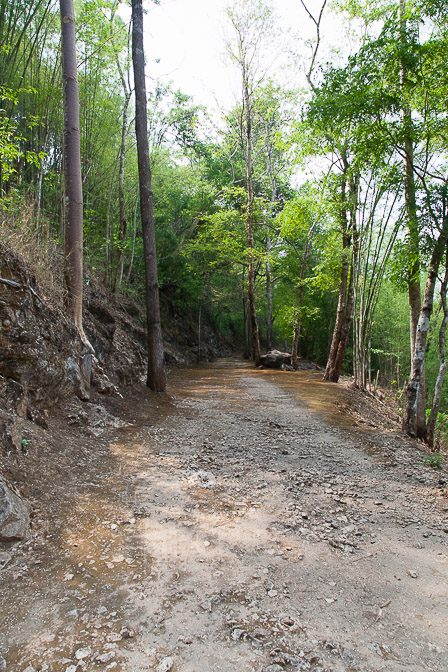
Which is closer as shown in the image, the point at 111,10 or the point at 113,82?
the point at 111,10

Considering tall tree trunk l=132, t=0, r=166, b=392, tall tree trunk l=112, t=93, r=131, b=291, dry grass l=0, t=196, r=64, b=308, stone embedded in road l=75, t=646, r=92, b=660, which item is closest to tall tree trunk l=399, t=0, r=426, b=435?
tall tree trunk l=132, t=0, r=166, b=392

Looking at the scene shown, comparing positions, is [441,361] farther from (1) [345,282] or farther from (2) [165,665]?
(1) [345,282]

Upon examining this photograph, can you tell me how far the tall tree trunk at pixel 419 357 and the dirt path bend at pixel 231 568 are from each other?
92.0 inches

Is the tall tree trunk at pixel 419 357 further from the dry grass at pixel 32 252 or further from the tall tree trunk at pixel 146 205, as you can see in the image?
the dry grass at pixel 32 252

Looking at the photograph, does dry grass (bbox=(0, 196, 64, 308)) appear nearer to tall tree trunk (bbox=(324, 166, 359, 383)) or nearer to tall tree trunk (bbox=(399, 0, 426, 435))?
tall tree trunk (bbox=(399, 0, 426, 435))

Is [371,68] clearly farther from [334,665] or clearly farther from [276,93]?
[276,93]

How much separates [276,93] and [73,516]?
2028 centimetres

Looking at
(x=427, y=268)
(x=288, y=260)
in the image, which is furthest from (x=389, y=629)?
(x=288, y=260)

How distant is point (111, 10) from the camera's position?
10.9 m

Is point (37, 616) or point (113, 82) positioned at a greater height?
point (113, 82)

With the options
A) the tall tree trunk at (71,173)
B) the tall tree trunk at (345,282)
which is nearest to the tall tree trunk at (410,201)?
the tall tree trunk at (345,282)

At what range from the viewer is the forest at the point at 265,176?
6359 millimetres

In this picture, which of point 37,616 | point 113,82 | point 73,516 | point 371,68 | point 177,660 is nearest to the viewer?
point 177,660

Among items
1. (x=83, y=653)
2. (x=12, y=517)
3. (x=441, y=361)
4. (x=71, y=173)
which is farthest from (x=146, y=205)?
(x=83, y=653)
